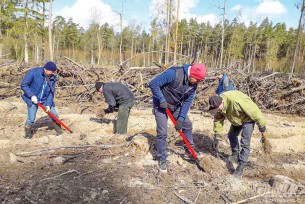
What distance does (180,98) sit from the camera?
4.08 metres

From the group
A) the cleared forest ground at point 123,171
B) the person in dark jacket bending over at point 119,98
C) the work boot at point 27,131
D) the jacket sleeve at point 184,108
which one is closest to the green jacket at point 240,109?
the jacket sleeve at point 184,108

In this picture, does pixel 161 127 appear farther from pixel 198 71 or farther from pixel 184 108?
pixel 198 71

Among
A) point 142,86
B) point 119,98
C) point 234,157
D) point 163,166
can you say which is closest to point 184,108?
point 163,166

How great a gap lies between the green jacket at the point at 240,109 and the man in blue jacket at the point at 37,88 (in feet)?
9.67

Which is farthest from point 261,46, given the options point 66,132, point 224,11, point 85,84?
point 66,132

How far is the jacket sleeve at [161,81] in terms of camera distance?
3.78m

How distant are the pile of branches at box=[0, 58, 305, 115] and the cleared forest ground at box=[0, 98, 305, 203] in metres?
3.29

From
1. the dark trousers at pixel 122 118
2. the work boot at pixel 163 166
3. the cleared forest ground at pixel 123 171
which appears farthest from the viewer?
the dark trousers at pixel 122 118

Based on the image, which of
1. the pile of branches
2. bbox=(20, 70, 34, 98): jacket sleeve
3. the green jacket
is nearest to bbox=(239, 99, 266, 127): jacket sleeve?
the green jacket

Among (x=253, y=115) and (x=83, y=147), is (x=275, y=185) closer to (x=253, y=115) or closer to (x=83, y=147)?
(x=253, y=115)

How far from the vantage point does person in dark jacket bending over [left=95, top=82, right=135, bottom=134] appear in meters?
5.49

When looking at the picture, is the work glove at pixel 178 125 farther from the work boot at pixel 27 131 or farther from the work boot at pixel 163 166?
the work boot at pixel 27 131

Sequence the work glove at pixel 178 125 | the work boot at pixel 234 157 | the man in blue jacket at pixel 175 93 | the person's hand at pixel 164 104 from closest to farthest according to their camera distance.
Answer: the man in blue jacket at pixel 175 93, the person's hand at pixel 164 104, the work glove at pixel 178 125, the work boot at pixel 234 157

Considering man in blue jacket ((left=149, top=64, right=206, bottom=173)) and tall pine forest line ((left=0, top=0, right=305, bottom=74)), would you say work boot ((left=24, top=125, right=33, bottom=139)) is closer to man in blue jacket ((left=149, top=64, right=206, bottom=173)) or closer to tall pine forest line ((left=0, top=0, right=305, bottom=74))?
man in blue jacket ((left=149, top=64, right=206, bottom=173))
